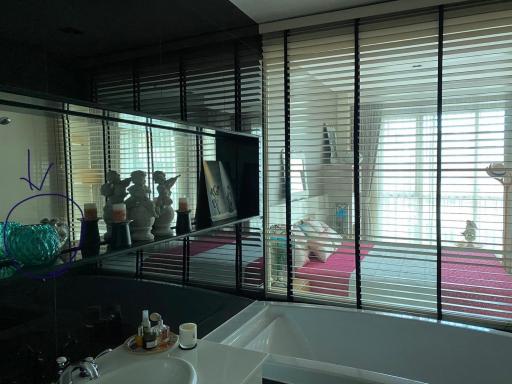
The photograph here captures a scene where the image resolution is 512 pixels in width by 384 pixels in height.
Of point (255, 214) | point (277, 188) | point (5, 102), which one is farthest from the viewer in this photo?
point (277, 188)

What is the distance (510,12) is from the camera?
2.01 metres

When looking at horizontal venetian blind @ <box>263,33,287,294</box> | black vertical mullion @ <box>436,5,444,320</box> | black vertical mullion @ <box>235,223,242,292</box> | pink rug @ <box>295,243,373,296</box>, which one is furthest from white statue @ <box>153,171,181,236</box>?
black vertical mullion @ <box>436,5,444,320</box>

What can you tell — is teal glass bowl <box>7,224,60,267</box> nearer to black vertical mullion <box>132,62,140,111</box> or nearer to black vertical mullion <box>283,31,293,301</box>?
black vertical mullion <box>132,62,140,111</box>

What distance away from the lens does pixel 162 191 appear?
1.71 m

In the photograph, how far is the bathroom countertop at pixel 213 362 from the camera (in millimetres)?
1346

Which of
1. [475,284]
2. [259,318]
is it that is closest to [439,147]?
[475,284]

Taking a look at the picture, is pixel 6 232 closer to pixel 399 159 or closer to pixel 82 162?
pixel 82 162

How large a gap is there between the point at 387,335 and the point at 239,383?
1304 mm

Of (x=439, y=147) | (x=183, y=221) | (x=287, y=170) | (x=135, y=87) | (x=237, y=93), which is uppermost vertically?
(x=237, y=93)

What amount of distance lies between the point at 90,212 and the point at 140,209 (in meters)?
0.22

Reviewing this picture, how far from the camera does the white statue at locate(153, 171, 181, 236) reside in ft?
A: 5.50

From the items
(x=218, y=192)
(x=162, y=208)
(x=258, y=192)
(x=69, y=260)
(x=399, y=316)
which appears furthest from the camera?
(x=258, y=192)

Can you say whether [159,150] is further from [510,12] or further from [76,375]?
[510,12]

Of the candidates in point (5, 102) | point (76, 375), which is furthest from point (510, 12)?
point (76, 375)
